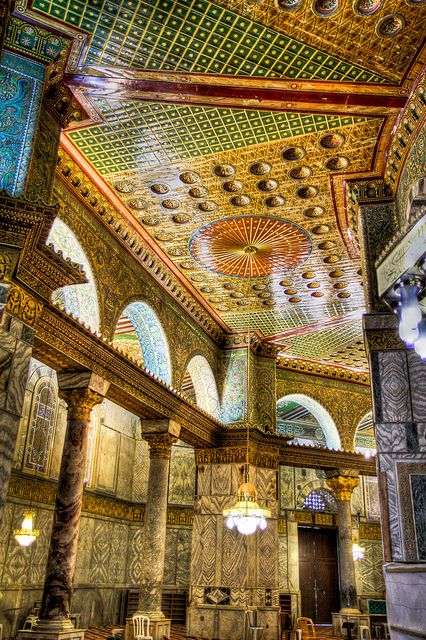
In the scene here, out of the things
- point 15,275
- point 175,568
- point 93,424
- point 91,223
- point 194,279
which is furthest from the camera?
point 175,568

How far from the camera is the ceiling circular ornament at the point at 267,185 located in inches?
289

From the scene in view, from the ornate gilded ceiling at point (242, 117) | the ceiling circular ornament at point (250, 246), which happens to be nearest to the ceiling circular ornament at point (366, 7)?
the ornate gilded ceiling at point (242, 117)

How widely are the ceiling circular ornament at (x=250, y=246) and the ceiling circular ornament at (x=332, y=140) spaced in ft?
5.16

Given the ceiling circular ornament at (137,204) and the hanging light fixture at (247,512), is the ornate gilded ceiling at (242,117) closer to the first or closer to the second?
the ceiling circular ornament at (137,204)

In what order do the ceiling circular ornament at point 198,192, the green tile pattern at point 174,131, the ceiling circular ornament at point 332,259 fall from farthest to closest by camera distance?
1. the ceiling circular ornament at point 332,259
2. the ceiling circular ornament at point 198,192
3. the green tile pattern at point 174,131

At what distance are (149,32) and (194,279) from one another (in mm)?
5026

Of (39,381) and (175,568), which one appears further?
(175,568)

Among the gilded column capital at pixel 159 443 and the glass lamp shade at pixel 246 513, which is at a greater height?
the gilded column capital at pixel 159 443

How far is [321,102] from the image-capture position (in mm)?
5941

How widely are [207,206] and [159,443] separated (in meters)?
3.95

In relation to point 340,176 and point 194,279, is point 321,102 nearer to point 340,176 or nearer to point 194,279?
point 340,176

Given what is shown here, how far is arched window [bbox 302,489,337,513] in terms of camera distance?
52.3ft

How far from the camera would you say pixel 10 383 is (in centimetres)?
466

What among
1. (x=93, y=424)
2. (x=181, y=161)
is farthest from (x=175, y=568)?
(x=181, y=161)
